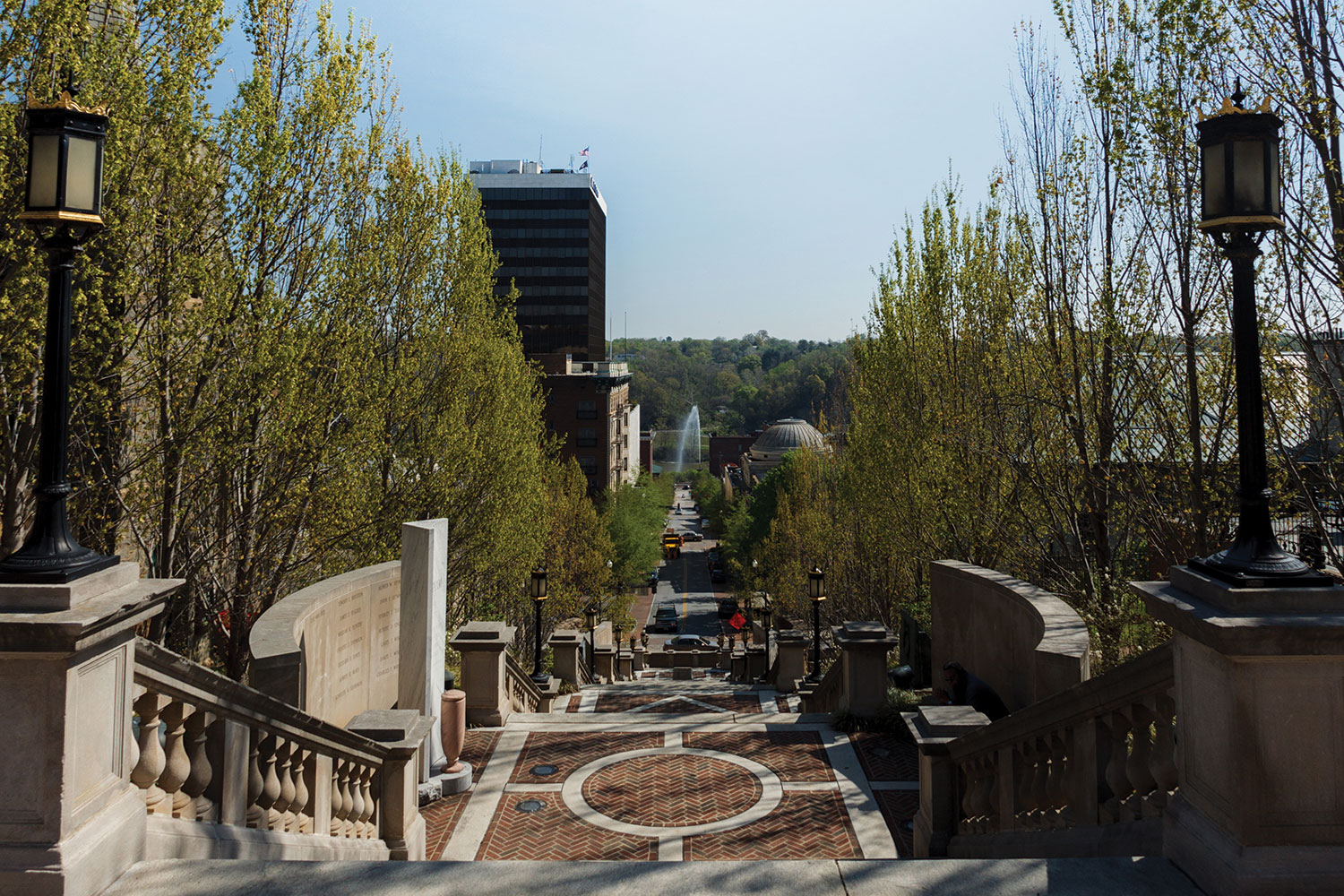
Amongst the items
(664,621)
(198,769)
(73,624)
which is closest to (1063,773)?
(198,769)

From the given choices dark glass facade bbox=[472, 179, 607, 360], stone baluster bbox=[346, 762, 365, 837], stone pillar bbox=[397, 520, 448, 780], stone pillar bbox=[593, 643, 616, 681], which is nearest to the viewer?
stone baluster bbox=[346, 762, 365, 837]

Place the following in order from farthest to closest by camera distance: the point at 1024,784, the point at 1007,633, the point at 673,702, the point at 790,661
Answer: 1. the point at 790,661
2. the point at 673,702
3. the point at 1007,633
4. the point at 1024,784

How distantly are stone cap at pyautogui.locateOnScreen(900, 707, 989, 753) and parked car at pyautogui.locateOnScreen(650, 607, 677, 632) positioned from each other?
154 ft

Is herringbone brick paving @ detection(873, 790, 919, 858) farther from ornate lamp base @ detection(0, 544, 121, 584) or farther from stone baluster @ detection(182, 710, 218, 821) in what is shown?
ornate lamp base @ detection(0, 544, 121, 584)

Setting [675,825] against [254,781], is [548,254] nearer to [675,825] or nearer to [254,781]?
[675,825]

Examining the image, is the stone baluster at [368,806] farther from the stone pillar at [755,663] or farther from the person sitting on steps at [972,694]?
the stone pillar at [755,663]

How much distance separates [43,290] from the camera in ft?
29.2

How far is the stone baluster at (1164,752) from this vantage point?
14.8 ft

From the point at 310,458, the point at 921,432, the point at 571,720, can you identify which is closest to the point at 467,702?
the point at 571,720

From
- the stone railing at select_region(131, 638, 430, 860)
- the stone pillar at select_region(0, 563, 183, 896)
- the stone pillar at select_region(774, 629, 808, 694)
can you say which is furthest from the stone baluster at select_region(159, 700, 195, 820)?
the stone pillar at select_region(774, 629, 808, 694)

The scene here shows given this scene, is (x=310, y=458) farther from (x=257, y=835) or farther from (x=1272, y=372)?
(x=1272, y=372)

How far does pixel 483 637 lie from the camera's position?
1246 centimetres

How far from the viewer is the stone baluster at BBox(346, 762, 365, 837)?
256 inches

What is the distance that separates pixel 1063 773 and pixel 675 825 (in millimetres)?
3903
